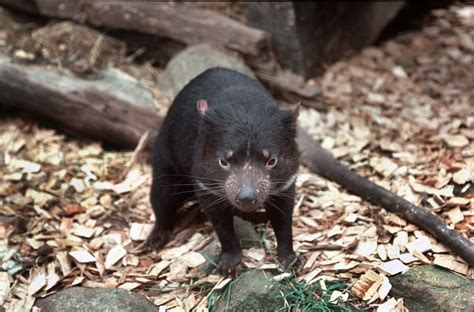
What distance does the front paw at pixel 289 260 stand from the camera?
373 centimetres

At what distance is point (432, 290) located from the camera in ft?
11.1

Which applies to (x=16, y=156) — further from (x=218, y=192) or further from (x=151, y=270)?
(x=218, y=192)

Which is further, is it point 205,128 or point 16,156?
point 16,156

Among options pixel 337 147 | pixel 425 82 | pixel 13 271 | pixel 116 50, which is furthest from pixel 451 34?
pixel 13 271

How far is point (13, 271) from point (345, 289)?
7.07 feet

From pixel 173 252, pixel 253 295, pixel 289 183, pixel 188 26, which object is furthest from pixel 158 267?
pixel 188 26

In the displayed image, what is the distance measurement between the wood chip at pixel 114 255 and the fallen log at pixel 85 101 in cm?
130

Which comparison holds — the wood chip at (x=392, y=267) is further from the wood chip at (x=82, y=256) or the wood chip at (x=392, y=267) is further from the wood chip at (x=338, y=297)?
the wood chip at (x=82, y=256)

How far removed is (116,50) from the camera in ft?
20.2

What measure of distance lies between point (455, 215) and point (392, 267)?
0.64 metres

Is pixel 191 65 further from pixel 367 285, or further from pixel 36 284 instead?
pixel 367 285

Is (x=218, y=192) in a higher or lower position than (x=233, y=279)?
higher

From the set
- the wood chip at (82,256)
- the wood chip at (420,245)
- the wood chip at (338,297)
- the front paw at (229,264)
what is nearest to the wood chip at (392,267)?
the wood chip at (420,245)

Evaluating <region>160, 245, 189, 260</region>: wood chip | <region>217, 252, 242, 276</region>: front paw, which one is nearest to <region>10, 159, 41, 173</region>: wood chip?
<region>160, 245, 189, 260</region>: wood chip
